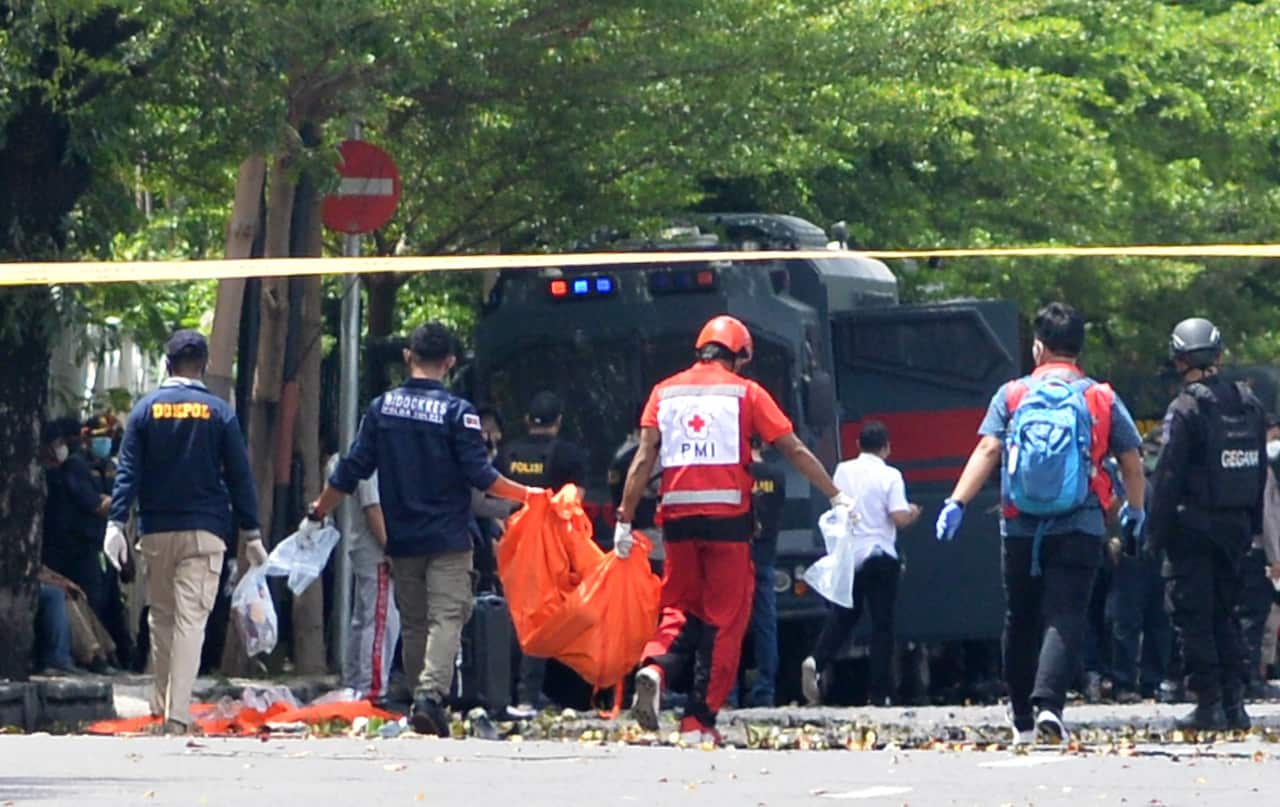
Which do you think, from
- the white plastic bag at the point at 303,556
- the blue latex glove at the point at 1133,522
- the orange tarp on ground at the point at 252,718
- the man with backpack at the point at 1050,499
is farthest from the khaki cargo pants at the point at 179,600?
the blue latex glove at the point at 1133,522

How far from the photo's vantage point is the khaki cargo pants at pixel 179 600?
37.3 ft

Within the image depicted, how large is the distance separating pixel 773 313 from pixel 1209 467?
14.5ft

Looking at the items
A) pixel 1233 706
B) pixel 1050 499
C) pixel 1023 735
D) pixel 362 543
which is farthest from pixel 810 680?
pixel 1050 499

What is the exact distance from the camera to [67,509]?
16438 millimetres

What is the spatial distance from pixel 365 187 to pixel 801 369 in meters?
2.53

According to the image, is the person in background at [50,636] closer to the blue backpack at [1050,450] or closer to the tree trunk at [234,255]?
the tree trunk at [234,255]

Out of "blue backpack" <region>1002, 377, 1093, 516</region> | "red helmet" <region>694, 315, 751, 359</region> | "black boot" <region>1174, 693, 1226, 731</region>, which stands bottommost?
"black boot" <region>1174, 693, 1226, 731</region>

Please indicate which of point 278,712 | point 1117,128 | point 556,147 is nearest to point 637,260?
point 278,712

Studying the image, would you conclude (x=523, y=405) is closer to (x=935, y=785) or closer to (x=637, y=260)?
(x=637, y=260)

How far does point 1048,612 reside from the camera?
10516mm

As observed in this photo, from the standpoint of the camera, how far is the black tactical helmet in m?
11.6

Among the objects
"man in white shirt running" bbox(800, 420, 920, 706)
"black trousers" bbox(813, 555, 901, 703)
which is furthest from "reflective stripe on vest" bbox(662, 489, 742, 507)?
"black trousers" bbox(813, 555, 901, 703)

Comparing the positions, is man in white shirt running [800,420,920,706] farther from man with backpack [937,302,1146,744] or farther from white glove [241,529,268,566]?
white glove [241,529,268,566]

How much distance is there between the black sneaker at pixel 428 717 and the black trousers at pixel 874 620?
411cm
